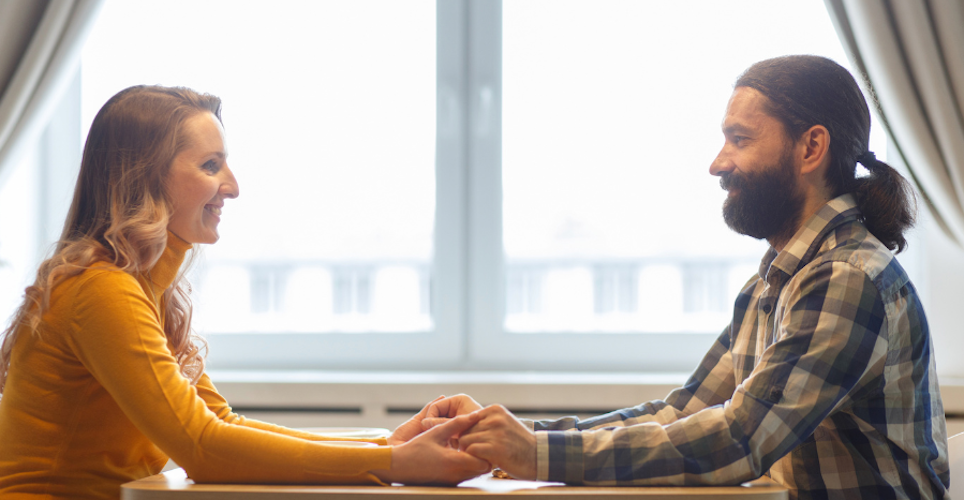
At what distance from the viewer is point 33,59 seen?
216 cm

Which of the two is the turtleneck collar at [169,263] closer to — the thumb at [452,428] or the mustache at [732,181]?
the thumb at [452,428]

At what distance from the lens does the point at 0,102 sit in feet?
7.11

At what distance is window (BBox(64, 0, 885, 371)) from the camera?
233 centimetres

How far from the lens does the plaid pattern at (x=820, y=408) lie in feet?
3.25

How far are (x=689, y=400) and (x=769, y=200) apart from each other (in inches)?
16.7

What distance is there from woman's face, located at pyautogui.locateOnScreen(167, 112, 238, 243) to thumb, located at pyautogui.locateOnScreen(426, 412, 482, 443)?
1.76 feet

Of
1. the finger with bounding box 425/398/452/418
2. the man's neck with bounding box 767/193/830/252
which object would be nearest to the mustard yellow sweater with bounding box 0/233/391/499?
the finger with bounding box 425/398/452/418

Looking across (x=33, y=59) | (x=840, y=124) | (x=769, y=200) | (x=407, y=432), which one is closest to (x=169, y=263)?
(x=407, y=432)

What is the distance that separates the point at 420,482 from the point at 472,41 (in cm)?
172

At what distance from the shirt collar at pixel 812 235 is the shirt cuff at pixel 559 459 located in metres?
0.48

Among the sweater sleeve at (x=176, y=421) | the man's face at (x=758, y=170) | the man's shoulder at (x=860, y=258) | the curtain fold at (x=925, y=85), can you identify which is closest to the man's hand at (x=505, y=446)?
the sweater sleeve at (x=176, y=421)

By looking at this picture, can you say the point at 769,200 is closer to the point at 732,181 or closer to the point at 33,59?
the point at 732,181

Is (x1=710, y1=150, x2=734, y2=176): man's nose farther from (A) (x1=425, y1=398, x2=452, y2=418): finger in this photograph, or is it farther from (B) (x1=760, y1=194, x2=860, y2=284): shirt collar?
(A) (x1=425, y1=398, x2=452, y2=418): finger

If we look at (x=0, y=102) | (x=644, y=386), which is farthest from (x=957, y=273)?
(x=0, y=102)
